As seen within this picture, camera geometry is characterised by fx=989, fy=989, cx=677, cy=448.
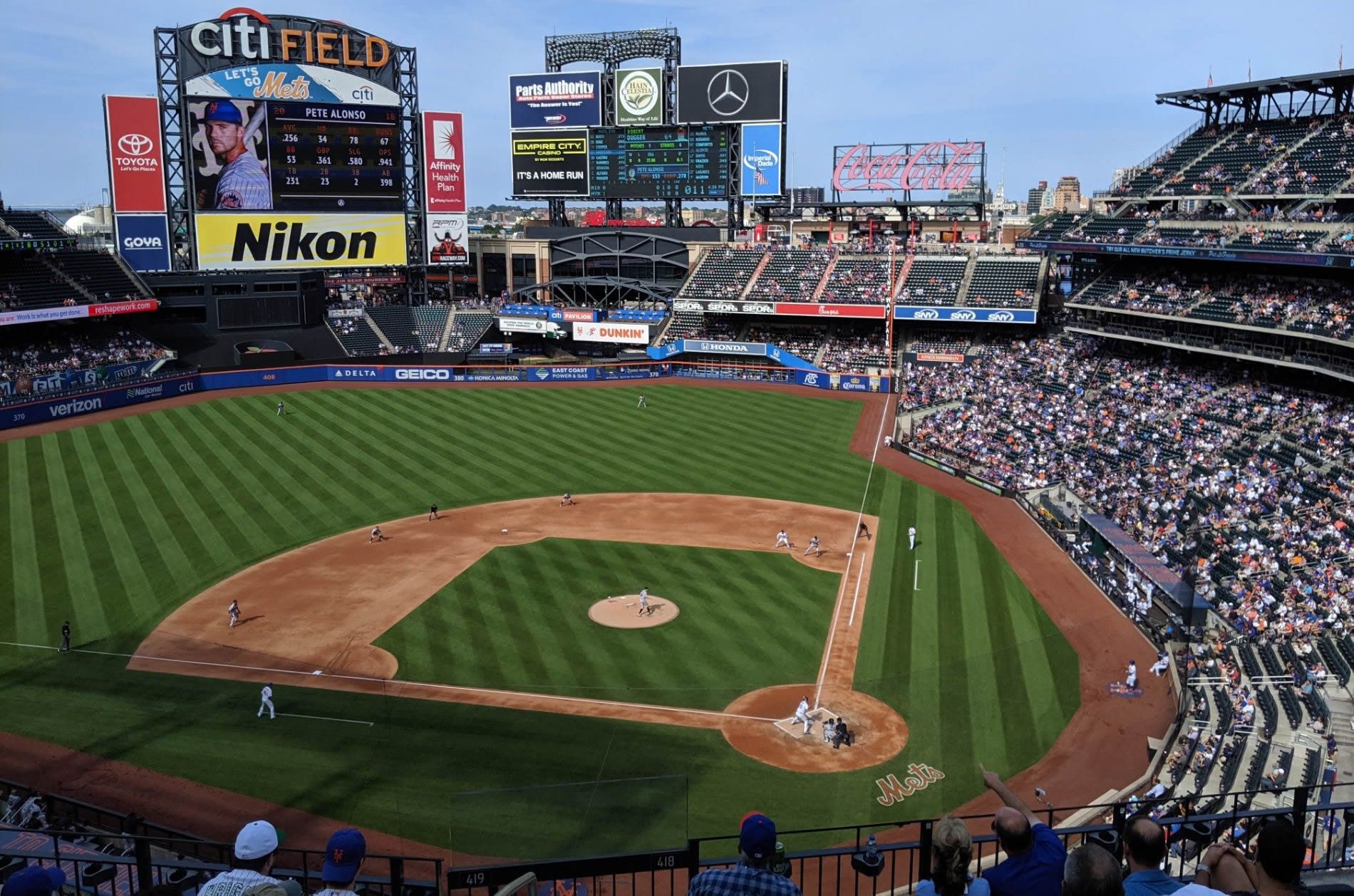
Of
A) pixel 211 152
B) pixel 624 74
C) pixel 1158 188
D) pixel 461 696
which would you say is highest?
pixel 624 74

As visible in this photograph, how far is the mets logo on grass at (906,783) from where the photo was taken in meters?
19.3

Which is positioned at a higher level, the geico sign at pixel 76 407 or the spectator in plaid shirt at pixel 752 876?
the spectator in plaid shirt at pixel 752 876

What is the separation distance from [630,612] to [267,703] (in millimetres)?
9778

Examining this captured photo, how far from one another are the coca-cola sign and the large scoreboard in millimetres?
9008

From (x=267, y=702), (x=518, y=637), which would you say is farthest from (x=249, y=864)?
(x=518, y=637)

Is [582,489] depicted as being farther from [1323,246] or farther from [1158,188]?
[1158,188]

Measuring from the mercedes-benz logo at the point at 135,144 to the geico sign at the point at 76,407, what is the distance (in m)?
19.1

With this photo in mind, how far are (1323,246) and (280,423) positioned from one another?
48.8m

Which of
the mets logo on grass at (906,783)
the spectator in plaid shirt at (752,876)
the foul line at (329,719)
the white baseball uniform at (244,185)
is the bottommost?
the mets logo on grass at (906,783)

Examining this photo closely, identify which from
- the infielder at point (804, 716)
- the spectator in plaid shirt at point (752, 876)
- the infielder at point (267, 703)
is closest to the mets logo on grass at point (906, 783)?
the infielder at point (804, 716)

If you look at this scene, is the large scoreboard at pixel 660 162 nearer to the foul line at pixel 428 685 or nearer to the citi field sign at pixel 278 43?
the citi field sign at pixel 278 43

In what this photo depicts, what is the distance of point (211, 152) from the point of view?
6644 cm

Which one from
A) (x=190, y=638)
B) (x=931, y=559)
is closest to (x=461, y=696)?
(x=190, y=638)

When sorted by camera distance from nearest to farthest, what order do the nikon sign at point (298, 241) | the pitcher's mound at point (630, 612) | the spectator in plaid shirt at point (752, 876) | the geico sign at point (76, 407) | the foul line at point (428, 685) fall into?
the spectator in plaid shirt at point (752, 876) < the foul line at point (428, 685) < the pitcher's mound at point (630, 612) < the geico sign at point (76, 407) < the nikon sign at point (298, 241)
